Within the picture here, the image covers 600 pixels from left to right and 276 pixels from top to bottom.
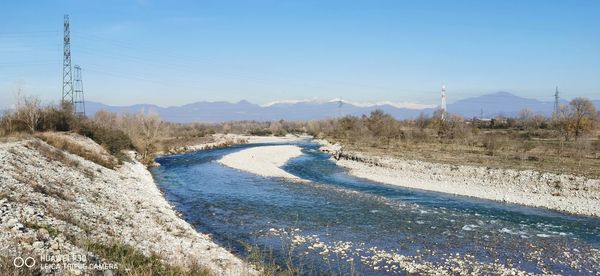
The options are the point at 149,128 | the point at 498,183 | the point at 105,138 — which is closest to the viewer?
the point at 498,183

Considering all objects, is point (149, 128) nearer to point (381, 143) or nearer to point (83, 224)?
point (381, 143)

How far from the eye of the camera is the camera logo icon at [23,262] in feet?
23.1

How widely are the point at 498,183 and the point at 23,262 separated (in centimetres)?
2950

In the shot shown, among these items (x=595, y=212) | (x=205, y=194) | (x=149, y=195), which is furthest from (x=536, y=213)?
(x=149, y=195)

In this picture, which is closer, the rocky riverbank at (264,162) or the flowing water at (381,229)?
the flowing water at (381,229)

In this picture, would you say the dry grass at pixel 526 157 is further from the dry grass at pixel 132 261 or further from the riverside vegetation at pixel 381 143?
the dry grass at pixel 132 261

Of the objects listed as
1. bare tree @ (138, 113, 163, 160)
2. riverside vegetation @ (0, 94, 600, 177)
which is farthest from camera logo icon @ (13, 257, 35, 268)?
bare tree @ (138, 113, 163, 160)

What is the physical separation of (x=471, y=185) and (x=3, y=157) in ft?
92.1

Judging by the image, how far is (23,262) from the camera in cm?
736

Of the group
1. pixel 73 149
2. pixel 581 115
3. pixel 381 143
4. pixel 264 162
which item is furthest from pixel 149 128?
pixel 581 115

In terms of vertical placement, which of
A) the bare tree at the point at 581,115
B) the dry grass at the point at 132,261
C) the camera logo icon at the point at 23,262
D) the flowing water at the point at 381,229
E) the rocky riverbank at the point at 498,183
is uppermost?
the bare tree at the point at 581,115

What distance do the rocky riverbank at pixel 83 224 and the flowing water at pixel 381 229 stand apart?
67.2 inches

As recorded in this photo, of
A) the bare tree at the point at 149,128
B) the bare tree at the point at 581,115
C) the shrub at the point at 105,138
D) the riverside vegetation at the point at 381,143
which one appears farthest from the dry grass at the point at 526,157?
the bare tree at the point at 149,128

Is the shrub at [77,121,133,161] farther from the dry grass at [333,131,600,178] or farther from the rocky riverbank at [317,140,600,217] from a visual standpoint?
the dry grass at [333,131,600,178]
